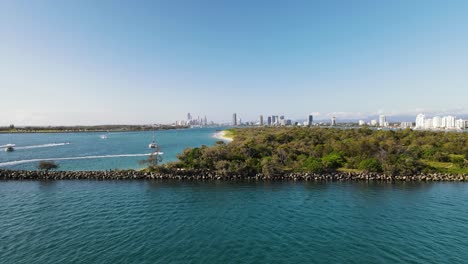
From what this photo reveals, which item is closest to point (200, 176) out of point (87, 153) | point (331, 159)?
point (331, 159)

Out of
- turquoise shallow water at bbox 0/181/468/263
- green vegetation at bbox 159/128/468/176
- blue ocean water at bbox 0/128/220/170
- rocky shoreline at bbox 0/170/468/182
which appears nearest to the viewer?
turquoise shallow water at bbox 0/181/468/263

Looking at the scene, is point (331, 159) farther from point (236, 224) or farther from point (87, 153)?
point (87, 153)

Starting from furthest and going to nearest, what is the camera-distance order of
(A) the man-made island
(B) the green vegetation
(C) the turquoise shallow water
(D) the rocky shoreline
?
(B) the green vegetation < (A) the man-made island < (D) the rocky shoreline < (C) the turquoise shallow water

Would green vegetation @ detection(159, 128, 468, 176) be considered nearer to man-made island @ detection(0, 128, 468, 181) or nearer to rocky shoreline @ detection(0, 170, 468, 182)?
man-made island @ detection(0, 128, 468, 181)

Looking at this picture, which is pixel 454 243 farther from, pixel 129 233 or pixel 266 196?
pixel 129 233

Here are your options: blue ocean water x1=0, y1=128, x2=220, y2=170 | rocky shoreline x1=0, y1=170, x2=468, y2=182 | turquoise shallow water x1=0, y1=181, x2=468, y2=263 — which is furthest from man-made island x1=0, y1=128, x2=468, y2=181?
blue ocean water x1=0, y1=128, x2=220, y2=170

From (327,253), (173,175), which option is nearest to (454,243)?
(327,253)
